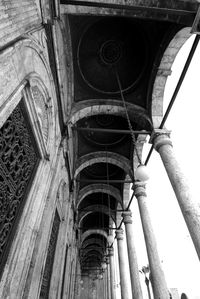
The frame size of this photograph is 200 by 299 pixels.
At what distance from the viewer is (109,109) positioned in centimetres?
661

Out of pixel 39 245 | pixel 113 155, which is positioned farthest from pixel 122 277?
pixel 39 245

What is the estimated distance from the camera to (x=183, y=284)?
1034cm

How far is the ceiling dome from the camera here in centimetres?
550

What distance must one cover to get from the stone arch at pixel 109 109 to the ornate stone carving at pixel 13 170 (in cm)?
332

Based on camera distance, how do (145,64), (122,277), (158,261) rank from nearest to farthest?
(158,261), (145,64), (122,277)

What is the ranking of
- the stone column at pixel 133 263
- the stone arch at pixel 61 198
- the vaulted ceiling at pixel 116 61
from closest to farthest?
1. the vaulted ceiling at pixel 116 61
2. the stone arch at pixel 61 198
3. the stone column at pixel 133 263

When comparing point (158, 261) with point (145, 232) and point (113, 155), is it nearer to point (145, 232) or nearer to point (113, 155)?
point (145, 232)

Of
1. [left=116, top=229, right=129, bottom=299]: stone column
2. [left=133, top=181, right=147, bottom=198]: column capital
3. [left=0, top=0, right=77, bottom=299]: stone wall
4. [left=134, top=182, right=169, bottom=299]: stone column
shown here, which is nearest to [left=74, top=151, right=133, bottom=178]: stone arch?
[left=133, top=181, right=147, bottom=198]: column capital

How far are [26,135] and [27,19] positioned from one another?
1.76 m

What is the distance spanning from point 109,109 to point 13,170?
480 cm

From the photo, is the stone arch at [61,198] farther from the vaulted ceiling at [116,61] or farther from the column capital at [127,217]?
the column capital at [127,217]

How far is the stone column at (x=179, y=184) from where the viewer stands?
3402mm

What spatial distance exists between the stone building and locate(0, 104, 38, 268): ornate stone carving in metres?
0.02

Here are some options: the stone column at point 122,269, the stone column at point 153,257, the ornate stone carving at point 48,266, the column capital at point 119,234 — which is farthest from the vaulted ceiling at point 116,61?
the stone column at point 122,269
